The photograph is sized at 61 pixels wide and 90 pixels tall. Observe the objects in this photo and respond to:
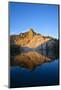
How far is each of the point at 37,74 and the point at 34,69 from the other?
2.5 inches

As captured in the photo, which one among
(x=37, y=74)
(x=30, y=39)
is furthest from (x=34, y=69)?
(x=30, y=39)

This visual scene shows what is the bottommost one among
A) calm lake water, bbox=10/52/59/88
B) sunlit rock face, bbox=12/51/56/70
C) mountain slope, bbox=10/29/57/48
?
calm lake water, bbox=10/52/59/88

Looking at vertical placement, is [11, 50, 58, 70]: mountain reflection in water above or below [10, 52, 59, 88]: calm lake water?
above

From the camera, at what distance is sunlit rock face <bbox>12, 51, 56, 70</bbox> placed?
8.96 ft

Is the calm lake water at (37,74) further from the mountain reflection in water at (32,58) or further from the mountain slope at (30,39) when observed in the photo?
the mountain slope at (30,39)

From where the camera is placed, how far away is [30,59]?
9.07 ft

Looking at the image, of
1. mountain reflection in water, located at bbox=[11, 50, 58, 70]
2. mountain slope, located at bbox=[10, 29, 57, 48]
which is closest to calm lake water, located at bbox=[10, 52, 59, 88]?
mountain reflection in water, located at bbox=[11, 50, 58, 70]

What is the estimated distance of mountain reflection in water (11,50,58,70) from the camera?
273cm

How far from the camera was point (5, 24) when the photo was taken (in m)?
2.70

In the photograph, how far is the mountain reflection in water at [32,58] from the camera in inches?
108

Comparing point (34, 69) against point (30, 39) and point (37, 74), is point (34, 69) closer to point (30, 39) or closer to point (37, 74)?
point (37, 74)

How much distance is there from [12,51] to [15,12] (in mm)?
425

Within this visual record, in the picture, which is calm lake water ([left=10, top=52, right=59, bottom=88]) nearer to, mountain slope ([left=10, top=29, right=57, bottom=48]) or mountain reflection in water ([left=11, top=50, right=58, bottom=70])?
mountain reflection in water ([left=11, top=50, right=58, bottom=70])

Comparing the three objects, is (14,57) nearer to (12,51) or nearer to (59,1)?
(12,51)
